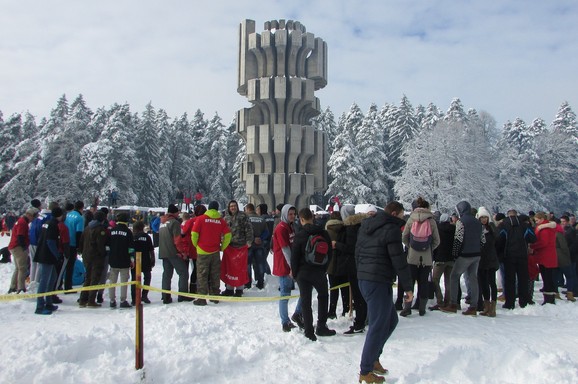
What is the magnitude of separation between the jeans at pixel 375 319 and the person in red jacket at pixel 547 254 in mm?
5533

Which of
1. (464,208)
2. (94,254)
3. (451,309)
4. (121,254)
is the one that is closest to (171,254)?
(121,254)

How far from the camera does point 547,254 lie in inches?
348

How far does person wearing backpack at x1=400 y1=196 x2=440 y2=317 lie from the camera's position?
686 cm

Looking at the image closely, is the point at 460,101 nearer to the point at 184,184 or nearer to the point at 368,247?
the point at 184,184

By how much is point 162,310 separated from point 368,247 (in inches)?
155

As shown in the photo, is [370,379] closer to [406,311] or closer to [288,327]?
[288,327]

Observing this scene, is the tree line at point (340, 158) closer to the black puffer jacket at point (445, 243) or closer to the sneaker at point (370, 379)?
the black puffer jacket at point (445, 243)

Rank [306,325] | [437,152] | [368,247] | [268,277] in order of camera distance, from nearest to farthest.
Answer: [368,247]
[306,325]
[268,277]
[437,152]

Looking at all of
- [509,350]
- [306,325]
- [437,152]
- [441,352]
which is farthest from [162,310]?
[437,152]

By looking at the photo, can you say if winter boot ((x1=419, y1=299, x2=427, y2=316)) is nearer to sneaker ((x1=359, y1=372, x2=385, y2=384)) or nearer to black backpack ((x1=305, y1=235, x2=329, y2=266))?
black backpack ((x1=305, y1=235, x2=329, y2=266))

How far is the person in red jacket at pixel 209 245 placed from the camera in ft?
26.0

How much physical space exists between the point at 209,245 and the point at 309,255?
2.70m

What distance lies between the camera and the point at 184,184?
53906 millimetres

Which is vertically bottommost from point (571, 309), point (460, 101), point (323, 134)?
point (571, 309)
